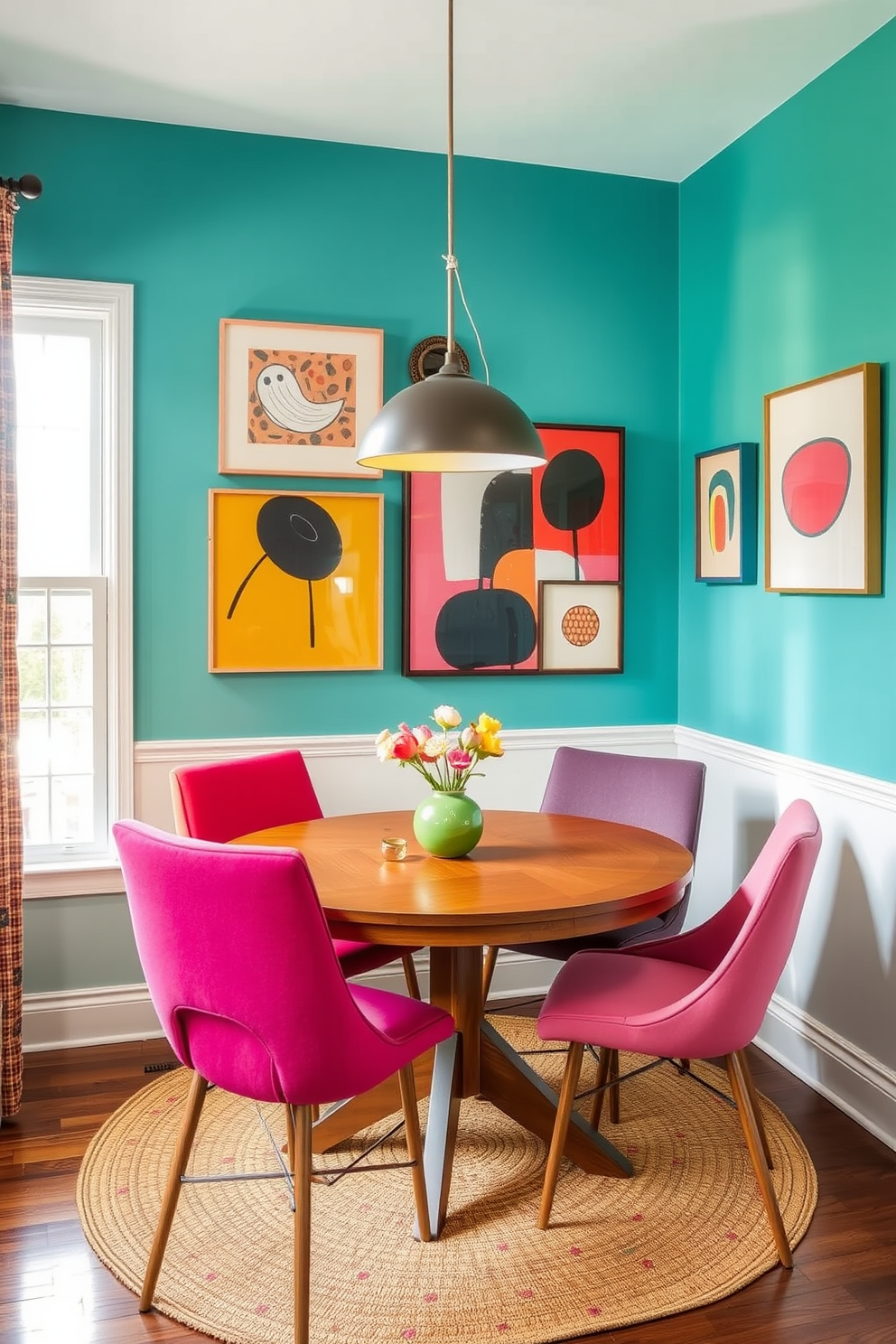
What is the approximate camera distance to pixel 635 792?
3.23 m

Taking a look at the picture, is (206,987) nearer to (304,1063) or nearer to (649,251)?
(304,1063)

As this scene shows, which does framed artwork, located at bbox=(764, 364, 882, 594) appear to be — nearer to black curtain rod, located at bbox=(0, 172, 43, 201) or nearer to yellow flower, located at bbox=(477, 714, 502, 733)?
yellow flower, located at bbox=(477, 714, 502, 733)

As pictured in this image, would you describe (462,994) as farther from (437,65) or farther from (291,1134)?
(437,65)

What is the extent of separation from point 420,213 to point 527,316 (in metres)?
0.48

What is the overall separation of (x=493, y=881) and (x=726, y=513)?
1.74 metres

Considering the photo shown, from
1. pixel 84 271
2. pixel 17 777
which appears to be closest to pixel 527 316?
pixel 84 271

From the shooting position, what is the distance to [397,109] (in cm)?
328

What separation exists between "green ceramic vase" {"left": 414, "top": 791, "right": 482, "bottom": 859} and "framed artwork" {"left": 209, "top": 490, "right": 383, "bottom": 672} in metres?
1.15

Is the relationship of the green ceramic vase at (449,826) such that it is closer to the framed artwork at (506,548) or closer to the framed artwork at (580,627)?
the framed artwork at (506,548)

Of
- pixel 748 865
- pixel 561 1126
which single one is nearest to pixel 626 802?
pixel 748 865

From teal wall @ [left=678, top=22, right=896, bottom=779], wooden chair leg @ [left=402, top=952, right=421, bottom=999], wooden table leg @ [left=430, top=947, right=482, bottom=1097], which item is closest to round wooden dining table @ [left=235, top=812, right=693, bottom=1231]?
wooden table leg @ [left=430, top=947, right=482, bottom=1097]

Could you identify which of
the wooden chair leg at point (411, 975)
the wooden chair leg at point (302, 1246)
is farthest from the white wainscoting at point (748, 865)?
the wooden chair leg at point (302, 1246)

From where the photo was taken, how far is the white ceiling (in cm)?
274

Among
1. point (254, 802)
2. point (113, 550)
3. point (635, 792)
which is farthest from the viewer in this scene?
point (113, 550)
